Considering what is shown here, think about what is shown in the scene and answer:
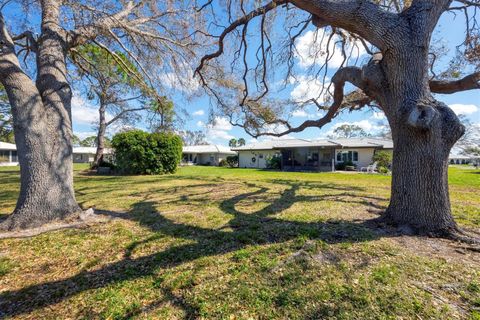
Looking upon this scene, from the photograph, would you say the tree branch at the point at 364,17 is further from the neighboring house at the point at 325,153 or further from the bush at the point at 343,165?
the bush at the point at 343,165

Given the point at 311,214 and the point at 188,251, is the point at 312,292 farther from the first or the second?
the point at 311,214

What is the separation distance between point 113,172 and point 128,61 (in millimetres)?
13263

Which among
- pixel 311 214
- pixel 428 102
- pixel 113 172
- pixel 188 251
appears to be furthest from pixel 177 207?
pixel 113 172

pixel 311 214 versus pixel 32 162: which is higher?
pixel 32 162

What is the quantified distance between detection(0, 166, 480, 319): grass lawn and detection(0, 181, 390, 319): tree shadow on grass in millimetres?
15

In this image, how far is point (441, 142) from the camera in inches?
132

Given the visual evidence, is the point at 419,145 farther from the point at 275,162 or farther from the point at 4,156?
the point at 4,156

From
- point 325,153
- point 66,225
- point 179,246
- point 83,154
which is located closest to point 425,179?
point 179,246

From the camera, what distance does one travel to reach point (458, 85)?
5.01 meters

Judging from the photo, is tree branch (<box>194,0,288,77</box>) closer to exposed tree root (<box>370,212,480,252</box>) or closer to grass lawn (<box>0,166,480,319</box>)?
grass lawn (<box>0,166,480,319</box>)

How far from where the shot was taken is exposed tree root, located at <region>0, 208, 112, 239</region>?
12.3 ft

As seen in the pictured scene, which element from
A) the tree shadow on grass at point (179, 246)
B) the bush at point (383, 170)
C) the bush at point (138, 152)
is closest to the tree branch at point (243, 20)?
the tree shadow on grass at point (179, 246)

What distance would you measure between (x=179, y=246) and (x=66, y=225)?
8.23 ft

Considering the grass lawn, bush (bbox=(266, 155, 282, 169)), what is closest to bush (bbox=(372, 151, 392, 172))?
bush (bbox=(266, 155, 282, 169))
